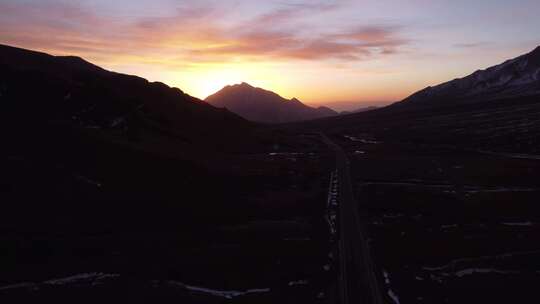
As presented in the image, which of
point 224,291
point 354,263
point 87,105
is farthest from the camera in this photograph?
point 87,105

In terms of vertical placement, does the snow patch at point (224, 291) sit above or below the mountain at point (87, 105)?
below

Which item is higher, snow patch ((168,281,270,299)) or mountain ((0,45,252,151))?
mountain ((0,45,252,151))

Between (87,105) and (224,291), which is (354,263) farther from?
(87,105)

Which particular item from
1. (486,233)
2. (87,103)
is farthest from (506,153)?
(87,103)

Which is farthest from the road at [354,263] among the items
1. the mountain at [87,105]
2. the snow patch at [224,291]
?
the mountain at [87,105]

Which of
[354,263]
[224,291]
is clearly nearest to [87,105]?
[224,291]

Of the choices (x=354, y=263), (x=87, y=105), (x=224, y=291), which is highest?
(x=87, y=105)

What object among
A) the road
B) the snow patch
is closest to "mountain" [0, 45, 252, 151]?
the road

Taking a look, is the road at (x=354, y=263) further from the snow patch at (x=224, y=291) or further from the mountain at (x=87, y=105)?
the mountain at (x=87, y=105)

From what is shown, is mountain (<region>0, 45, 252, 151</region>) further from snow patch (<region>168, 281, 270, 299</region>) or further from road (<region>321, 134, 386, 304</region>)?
snow patch (<region>168, 281, 270, 299</region>)
